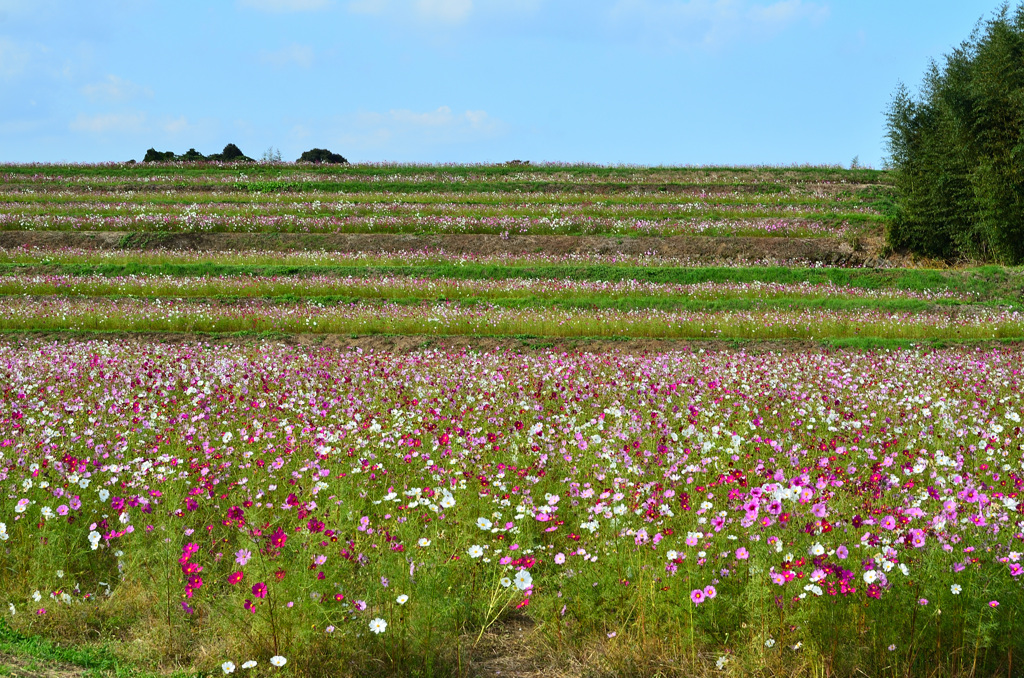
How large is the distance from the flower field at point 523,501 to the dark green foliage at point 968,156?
11.3 meters

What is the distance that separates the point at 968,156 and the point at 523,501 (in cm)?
2786

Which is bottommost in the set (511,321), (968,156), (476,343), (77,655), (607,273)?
(77,655)

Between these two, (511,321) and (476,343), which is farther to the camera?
(511,321)

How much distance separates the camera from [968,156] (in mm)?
26984

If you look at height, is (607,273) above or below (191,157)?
below

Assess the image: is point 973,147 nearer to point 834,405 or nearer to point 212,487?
point 834,405

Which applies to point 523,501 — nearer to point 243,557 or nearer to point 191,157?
point 243,557

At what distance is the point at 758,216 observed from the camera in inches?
1271

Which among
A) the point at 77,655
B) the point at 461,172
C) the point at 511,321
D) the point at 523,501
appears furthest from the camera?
the point at 461,172

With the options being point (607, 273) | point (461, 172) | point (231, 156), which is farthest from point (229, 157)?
point (607, 273)

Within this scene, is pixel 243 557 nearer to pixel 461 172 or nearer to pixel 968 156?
pixel 968 156

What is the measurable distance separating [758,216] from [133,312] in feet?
80.1

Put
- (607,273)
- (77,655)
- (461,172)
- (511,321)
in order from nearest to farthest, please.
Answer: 1. (77,655)
2. (511,321)
3. (607,273)
4. (461,172)

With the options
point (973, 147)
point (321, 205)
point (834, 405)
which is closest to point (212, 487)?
point (834, 405)
